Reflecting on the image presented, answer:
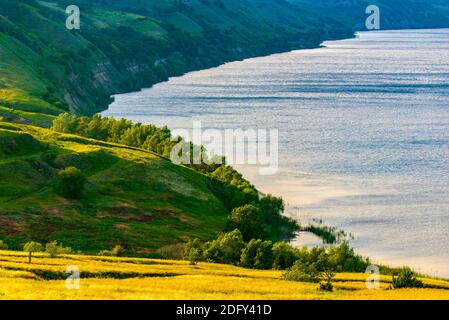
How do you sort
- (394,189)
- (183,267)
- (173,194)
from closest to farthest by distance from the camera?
(183,267)
(173,194)
(394,189)

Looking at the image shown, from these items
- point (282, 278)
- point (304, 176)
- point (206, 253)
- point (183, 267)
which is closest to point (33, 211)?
point (206, 253)

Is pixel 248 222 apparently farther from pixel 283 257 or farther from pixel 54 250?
pixel 54 250

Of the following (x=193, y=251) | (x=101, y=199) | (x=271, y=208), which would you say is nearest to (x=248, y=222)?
(x=271, y=208)

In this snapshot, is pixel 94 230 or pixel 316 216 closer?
pixel 94 230

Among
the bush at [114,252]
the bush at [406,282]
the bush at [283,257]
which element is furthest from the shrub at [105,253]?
the bush at [406,282]

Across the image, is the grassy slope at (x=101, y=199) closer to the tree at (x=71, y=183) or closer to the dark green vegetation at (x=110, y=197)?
the dark green vegetation at (x=110, y=197)

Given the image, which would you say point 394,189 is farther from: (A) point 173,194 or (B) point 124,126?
(B) point 124,126
